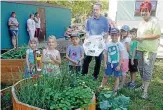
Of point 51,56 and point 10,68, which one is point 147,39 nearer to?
point 51,56

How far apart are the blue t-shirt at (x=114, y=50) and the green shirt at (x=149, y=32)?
0.41 m

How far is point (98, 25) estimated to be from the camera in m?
5.47

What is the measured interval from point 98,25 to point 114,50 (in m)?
0.87

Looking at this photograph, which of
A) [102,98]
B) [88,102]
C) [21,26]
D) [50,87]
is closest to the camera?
[88,102]

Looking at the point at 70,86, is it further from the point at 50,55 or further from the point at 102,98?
the point at 50,55

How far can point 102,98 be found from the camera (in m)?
3.82

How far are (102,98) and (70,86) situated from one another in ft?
1.88

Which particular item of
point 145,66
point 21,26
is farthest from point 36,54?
point 21,26

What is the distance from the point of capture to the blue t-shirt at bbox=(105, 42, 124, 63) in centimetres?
481

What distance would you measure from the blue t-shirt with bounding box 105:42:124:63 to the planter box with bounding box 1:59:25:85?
1718 millimetres

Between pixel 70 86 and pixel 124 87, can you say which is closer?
pixel 70 86

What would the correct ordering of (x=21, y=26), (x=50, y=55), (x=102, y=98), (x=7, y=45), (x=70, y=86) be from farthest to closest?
(x=21, y=26) < (x=7, y=45) < (x=50, y=55) < (x=102, y=98) < (x=70, y=86)

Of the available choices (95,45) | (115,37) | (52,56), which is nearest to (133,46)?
(115,37)

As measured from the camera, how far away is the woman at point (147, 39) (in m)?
4.67
